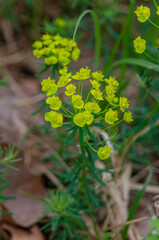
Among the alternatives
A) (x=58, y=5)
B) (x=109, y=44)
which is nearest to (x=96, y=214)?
(x=109, y=44)

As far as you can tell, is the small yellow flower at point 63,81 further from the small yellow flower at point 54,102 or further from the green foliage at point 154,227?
the green foliage at point 154,227

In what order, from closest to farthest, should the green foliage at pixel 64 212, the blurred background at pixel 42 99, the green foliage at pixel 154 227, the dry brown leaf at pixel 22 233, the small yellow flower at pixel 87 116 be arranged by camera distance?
the small yellow flower at pixel 87 116
the green foliage at pixel 154 227
the green foliage at pixel 64 212
the dry brown leaf at pixel 22 233
the blurred background at pixel 42 99

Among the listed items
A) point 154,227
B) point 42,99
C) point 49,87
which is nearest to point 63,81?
point 49,87

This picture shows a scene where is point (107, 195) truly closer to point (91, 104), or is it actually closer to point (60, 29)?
point (91, 104)

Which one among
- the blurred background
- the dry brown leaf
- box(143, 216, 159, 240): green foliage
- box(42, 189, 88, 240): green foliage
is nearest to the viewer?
box(143, 216, 159, 240): green foliage

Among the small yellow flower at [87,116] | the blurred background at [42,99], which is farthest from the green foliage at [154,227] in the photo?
the small yellow flower at [87,116]

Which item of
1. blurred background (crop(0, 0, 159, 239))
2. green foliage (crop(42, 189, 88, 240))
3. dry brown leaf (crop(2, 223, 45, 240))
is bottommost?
dry brown leaf (crop(2, 223, 45, 240))

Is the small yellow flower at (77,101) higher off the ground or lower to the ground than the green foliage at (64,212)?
higher

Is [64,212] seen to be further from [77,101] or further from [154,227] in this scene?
[77,101]

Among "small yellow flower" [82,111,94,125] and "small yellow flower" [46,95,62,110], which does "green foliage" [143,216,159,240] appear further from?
"small yellow flower" [46,95,62,110]

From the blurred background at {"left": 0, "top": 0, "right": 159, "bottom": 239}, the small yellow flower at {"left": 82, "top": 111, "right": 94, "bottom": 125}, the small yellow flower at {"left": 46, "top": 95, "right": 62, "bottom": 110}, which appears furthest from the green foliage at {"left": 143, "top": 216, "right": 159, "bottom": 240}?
the small yellow flower at {"left": 46, "top": 95, "right": 62, "bottom": 110}

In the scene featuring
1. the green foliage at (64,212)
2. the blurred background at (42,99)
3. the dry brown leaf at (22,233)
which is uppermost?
the blurred background at (42,99)
